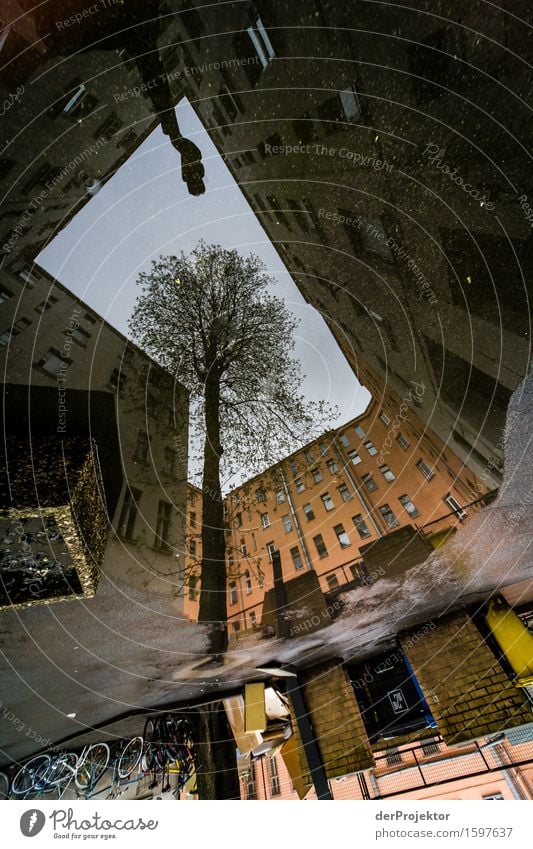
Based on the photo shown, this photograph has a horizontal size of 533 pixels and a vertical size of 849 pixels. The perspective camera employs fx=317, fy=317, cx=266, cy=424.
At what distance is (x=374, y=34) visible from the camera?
81.0 inches

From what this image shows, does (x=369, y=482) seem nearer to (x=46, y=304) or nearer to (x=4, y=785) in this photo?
(x=46, y=304)

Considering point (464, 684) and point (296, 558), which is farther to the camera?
point (296, 558)

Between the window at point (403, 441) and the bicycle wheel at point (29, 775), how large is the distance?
24.9ft

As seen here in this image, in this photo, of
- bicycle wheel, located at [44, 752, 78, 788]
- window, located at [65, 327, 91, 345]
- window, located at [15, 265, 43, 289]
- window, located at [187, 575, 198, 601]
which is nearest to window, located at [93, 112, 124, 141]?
window, located at [15, 265, 43, 289]

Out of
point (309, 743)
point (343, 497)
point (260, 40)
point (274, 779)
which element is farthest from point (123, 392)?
point (274, 779)

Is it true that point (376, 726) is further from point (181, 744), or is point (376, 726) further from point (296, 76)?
point (296, 76)

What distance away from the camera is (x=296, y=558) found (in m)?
4.79

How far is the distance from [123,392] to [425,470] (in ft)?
12.6

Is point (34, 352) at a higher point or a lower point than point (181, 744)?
higher

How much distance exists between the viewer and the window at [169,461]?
3986mm

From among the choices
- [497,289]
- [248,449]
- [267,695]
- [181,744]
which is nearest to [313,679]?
[267,695]

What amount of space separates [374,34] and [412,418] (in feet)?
11.3

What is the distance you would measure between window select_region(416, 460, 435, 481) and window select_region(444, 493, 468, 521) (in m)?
0.52

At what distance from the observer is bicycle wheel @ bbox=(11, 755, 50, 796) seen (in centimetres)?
497
